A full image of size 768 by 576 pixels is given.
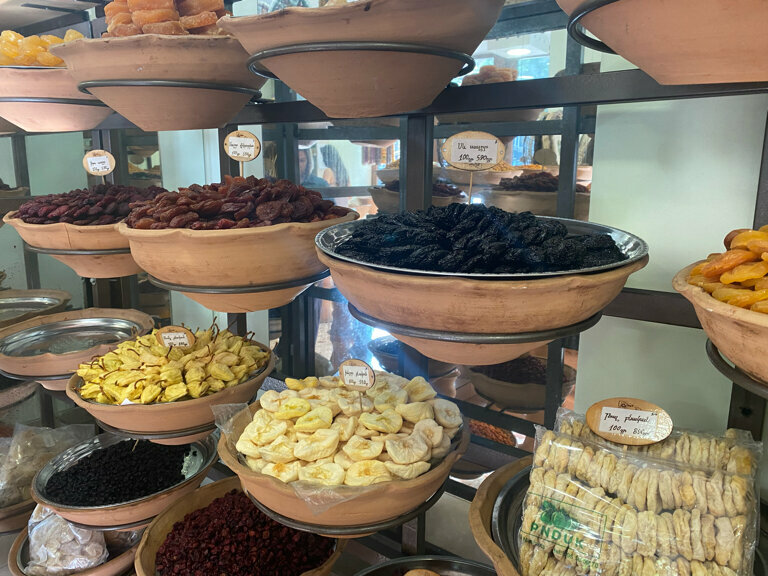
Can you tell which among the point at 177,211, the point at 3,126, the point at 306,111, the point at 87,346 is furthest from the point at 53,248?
the point at 3,126

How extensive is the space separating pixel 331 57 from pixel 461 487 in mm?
1016

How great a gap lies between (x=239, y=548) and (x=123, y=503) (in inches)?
16.3

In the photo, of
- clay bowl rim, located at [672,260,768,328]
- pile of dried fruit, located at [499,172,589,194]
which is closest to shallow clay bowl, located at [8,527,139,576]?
pile of dried fruit, located at [499,172,589,194]

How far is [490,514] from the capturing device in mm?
911

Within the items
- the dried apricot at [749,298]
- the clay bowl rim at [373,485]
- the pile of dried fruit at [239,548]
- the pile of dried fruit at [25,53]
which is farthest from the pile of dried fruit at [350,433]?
A: the pile of dried fruit at [25,53]

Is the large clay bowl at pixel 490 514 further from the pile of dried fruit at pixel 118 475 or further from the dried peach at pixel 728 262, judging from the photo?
the pile of dried fruit at pixel 118 475

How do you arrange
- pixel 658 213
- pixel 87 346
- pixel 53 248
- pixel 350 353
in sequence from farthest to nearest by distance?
pixel 350 353 < pixel 87 346 < pixel 53 248 < pixel 658 213

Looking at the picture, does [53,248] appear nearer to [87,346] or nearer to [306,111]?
[87,346]

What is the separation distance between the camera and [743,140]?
38.5 inches

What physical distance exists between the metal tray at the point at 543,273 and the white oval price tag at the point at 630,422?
0.25 m

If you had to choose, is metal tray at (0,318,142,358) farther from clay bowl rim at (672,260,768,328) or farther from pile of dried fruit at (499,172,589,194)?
clay bowl rim at (672,260,768,328)

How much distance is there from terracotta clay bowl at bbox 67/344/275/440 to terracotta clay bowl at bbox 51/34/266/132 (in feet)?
2.07

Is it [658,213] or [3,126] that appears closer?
[658,213]

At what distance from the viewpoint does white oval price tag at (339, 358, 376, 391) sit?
100 centimetres
